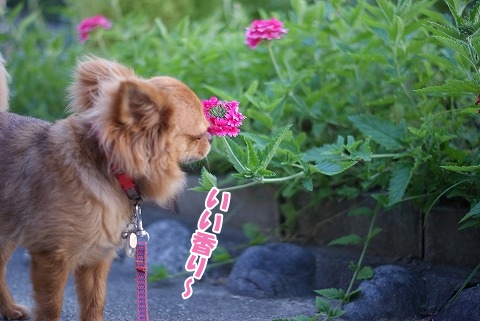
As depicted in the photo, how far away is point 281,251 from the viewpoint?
13.9 ft

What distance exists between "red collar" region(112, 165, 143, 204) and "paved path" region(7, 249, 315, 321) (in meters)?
0.88

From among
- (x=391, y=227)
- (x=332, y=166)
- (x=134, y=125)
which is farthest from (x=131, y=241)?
(x=391, y=227)

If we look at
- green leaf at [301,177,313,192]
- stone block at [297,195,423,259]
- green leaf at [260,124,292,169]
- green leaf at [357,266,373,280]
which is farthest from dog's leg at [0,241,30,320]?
stone block at [297,195,423,259]

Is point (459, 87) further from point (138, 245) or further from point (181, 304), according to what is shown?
point (181, 304)

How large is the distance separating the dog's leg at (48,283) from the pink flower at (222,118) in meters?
0.82

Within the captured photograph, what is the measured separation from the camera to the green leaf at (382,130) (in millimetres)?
3607

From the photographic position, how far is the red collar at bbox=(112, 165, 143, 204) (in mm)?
2863

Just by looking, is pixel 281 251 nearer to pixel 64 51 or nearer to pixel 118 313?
pixel 118 313

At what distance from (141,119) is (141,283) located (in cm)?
69

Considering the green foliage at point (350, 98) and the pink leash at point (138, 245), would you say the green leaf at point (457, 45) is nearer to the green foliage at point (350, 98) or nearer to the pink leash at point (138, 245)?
the green foliage at point (350, 98)

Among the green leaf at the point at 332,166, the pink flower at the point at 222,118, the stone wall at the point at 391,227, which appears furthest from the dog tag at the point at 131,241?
the stone wall at the point at 391,227

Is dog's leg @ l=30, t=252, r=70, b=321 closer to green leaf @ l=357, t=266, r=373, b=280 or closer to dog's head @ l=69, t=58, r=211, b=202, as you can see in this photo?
dog's head @ l=69, t=58, r=211, b=202

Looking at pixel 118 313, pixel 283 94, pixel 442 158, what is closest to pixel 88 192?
pixel 118 313

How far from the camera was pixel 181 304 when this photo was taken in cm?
386
